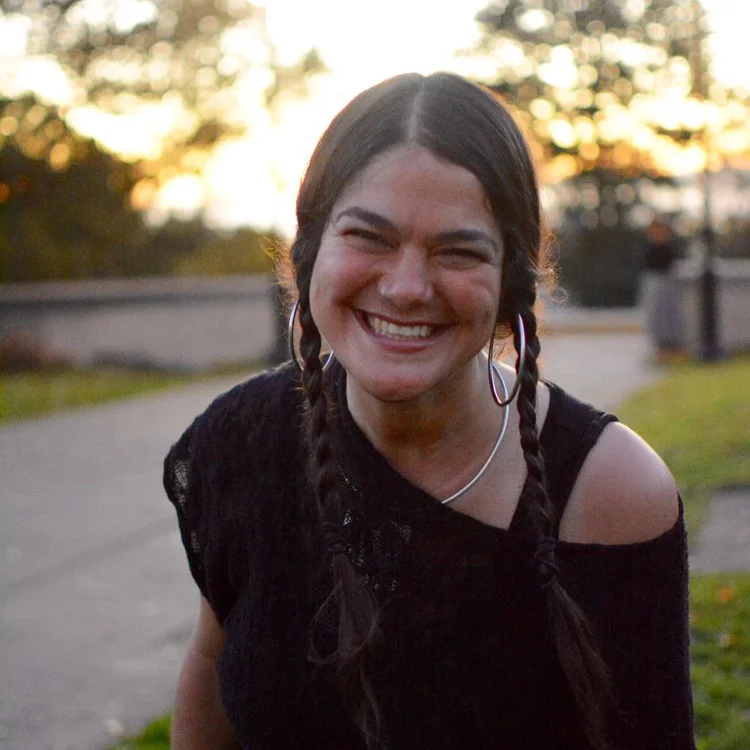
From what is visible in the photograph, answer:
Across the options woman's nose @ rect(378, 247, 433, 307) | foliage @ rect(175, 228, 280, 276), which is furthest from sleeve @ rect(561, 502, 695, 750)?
A: foliage @ rect(175, 228, 280, 276)

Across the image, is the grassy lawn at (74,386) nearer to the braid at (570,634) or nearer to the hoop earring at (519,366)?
the hoop earring at (519,366)

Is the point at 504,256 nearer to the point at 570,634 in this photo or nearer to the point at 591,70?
the point at 570,634

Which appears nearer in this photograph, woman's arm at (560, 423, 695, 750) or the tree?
woman's arm at (560, 423, 695, 750)

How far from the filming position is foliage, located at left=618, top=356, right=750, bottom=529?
311 inches

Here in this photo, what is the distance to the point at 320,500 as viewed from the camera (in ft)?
6.95

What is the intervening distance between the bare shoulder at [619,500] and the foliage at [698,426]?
16.1ft

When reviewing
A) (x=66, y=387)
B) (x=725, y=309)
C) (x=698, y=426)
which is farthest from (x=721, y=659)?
(x=725, y=309)

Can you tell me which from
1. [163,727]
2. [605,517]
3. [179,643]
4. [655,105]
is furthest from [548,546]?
[655,105]

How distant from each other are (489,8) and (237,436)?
137ft

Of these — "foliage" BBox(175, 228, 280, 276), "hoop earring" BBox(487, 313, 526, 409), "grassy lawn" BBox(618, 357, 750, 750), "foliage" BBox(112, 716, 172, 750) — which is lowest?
"foliage" BBox(175, 228, 280, 276)

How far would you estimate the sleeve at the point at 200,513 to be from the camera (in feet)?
7.55

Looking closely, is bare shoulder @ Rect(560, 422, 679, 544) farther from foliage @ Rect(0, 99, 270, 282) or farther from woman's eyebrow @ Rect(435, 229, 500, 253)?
foliage @ Rect(0, 99, 270, 282)

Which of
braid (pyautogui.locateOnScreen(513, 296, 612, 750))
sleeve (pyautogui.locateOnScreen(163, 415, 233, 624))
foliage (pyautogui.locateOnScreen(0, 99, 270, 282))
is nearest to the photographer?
braid (pyautogui.locateOnScreen(513, 296, 612, 750))

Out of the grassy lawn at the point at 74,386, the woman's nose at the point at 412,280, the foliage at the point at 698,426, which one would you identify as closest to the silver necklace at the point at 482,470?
the woman's nose at the point at 412,280
